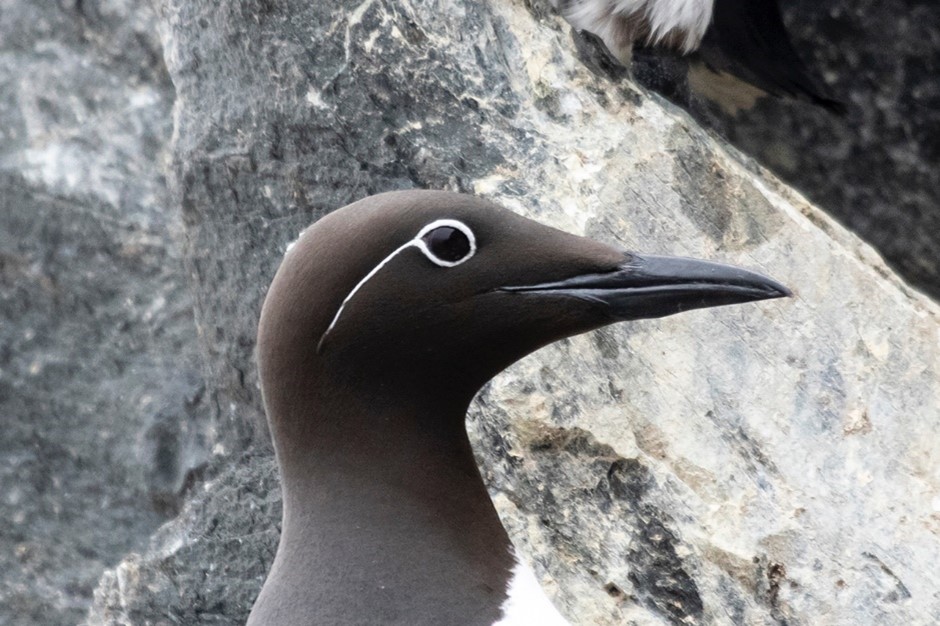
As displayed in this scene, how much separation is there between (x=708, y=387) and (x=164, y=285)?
2.73 m

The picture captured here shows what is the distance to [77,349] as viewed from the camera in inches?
221

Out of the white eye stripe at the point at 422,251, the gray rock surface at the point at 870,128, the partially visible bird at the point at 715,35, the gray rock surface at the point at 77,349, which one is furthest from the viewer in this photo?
the gray rock surface at the point at 77,349

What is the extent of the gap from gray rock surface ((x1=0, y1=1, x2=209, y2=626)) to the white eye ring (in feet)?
10.9

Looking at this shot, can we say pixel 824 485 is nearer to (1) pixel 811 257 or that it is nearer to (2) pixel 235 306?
(1) pixel 811 257

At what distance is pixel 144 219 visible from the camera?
5656mm

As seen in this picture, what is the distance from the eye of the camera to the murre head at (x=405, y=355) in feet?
7.47

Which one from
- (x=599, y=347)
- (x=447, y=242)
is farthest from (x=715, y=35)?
(x=447, y=242)

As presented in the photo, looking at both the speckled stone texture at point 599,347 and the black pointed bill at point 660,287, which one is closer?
the black pointed bill at point 660,287

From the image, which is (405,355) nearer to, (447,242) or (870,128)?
(447,242)

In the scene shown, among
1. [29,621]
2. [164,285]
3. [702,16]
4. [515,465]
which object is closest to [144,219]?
[164,285]

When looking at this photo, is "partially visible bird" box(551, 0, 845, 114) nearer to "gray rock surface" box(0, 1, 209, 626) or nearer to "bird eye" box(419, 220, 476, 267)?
"bird eye" box(419, 220, 476, 267)

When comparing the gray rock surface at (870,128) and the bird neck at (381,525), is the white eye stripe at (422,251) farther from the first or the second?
the gray rock surface at (870,128)

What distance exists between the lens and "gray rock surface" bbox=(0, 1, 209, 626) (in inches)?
219

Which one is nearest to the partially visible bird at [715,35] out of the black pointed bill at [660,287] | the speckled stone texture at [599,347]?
the speckled stone texture at [599,347]
